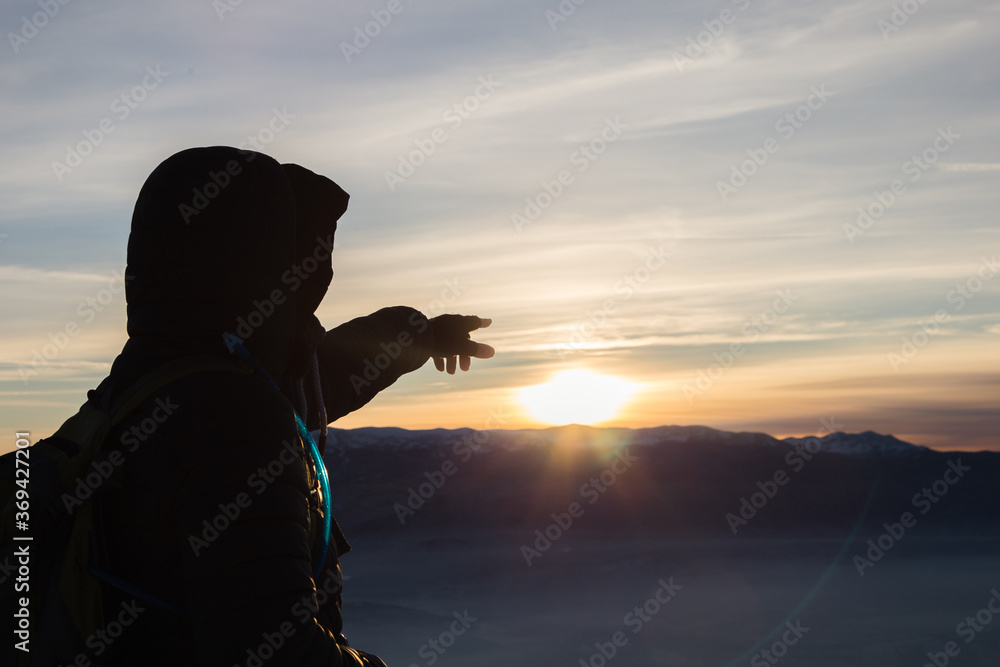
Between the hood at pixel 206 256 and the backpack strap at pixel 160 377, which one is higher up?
the hood at pixel 206 256

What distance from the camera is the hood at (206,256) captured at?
1673 millimetres

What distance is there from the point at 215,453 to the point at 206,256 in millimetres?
411

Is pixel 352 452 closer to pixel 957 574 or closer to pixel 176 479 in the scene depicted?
pixel 957 574

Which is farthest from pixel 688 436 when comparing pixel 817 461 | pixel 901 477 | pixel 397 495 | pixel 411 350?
pixel 411 350

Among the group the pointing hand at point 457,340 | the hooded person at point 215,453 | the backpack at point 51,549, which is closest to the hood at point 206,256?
the hooded person at point 215,453

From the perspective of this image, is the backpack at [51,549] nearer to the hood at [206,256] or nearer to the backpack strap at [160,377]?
the backpack strap at [160,377]

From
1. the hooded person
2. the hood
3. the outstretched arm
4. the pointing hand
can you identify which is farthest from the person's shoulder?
the pointing hand

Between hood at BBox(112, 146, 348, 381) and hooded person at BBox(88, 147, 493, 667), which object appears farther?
hood at BBox(112, 146, 348, 381)

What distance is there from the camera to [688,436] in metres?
39.8

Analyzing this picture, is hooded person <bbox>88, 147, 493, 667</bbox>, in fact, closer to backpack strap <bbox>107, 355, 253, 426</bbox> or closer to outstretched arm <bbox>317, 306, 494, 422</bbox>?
backpack strap <bbox>107, 355, 253, 426</bbox>

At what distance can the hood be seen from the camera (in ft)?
5.49

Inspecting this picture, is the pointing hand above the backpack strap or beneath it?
above

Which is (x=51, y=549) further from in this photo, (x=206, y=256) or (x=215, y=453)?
(x=206, y=256)

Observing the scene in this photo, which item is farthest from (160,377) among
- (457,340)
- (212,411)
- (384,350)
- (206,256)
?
(457,340)
